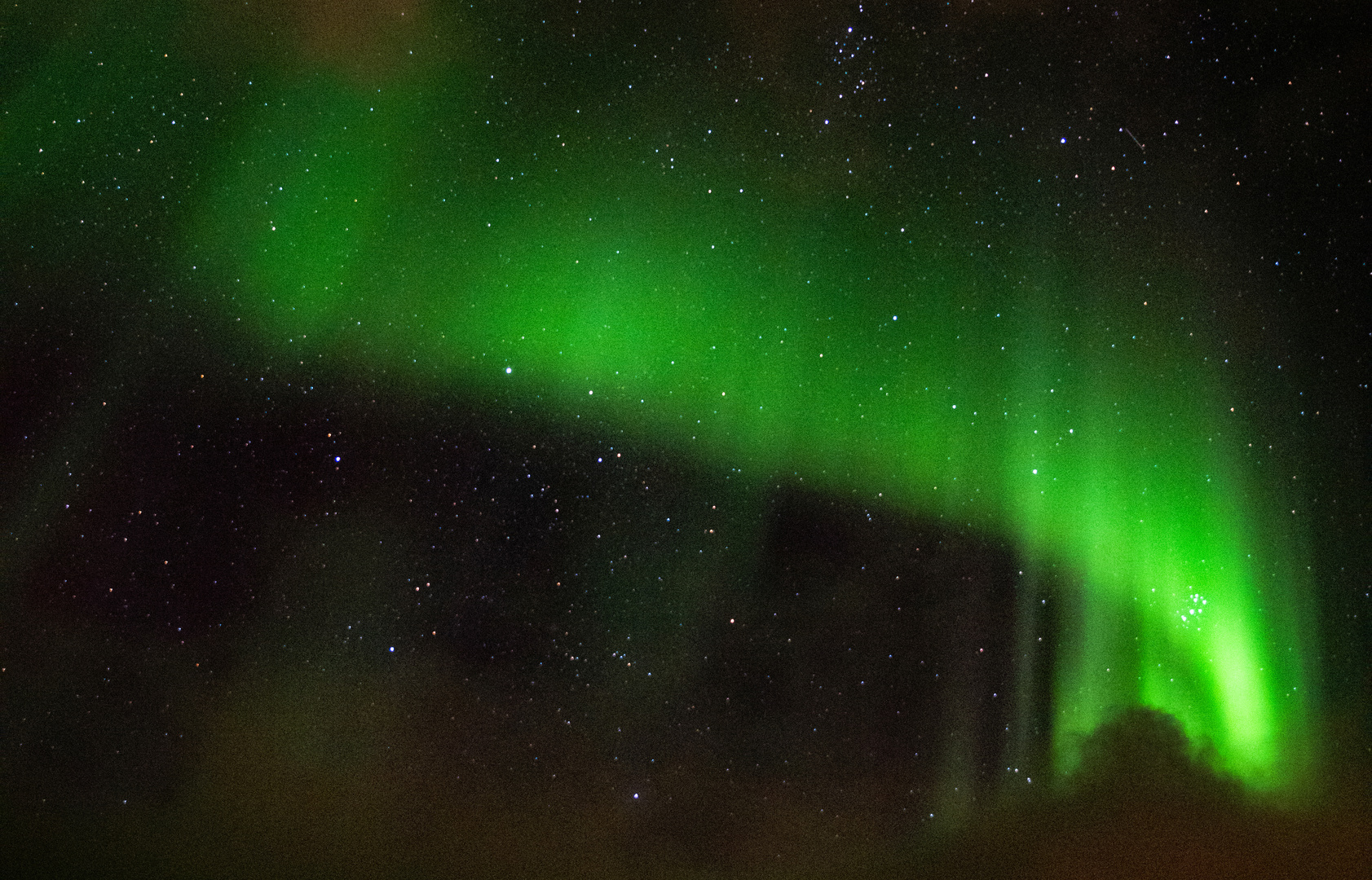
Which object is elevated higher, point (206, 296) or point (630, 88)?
point (630, 88)

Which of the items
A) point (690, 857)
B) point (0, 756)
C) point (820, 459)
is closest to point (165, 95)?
point (0, 756)

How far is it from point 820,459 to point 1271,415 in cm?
85

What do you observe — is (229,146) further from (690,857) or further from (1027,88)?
(690,857)

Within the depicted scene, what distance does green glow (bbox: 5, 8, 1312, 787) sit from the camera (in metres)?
1.52

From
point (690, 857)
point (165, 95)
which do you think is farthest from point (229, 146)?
point (690, 857)

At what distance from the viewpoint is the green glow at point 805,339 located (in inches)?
59.9

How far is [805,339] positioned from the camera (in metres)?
1.59

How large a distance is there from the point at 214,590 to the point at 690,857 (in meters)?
0.98

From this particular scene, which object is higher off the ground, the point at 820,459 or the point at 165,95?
the point at 165,95

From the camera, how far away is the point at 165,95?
1494 millimetres

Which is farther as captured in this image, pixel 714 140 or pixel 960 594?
pixel 960 594

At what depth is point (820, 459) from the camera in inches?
64.1

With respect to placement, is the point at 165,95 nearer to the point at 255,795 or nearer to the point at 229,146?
the point at 229,146

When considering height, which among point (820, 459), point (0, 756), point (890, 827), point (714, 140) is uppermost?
point (714, 140)
